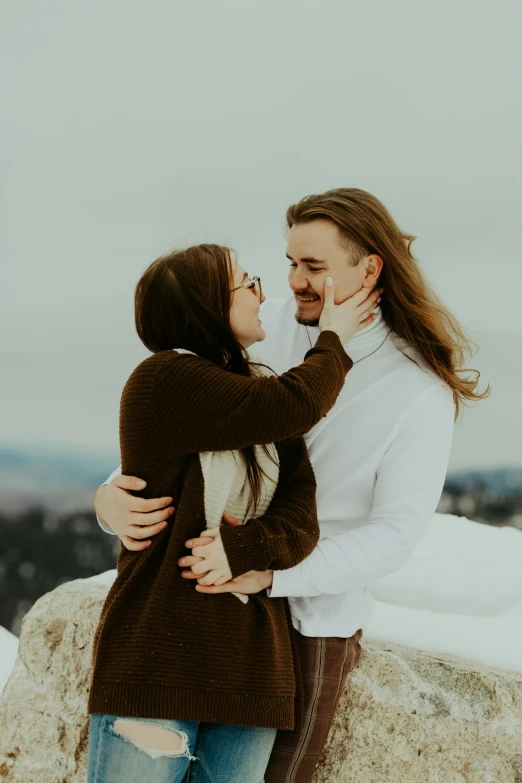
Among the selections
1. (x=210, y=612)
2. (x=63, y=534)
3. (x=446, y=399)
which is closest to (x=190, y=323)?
(x=210, y=612)

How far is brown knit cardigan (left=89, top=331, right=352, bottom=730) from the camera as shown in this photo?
145 cm

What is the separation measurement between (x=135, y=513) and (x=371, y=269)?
875 millimetres

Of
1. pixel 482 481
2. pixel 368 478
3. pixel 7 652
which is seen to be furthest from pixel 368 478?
pixel 7 652

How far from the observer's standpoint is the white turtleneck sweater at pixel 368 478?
1.70m

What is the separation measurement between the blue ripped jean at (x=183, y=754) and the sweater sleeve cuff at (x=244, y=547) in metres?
0.30

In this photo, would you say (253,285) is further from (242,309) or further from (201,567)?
(201,567)

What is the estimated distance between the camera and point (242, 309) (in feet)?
5.26

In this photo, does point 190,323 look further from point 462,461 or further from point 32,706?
point 462,461

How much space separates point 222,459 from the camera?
1.53m

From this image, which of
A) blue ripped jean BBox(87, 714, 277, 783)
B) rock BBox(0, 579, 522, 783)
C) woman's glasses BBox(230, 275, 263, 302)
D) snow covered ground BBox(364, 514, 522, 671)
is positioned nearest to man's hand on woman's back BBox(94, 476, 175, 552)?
blue ripped jean BBox(87, 714, 277, 783)

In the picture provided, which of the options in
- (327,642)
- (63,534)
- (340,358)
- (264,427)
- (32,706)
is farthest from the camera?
(63,534)

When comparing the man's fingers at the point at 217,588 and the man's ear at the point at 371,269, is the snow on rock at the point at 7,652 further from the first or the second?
the man's ear at the point at 371,269

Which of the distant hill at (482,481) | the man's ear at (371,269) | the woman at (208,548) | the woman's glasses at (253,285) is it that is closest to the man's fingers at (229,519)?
the woman at (208,548)

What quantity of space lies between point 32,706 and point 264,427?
1248 mm
